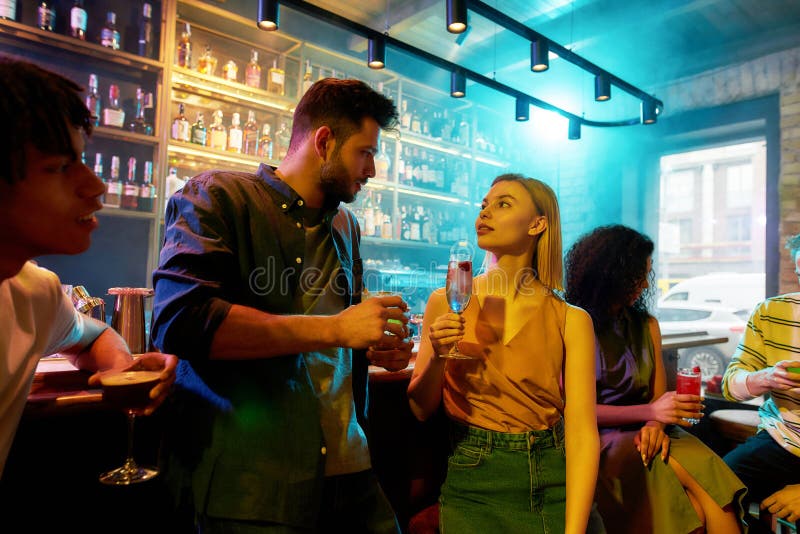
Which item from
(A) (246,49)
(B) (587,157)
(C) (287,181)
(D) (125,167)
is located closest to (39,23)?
(D) (125,167)

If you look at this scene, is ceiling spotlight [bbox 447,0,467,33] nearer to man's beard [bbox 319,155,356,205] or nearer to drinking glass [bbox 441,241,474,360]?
man's beard [bbox 319,155,356,205]

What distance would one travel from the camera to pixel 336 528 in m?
1.33

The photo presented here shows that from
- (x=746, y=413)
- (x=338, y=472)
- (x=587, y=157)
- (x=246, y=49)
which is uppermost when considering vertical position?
(x=246, y=49)

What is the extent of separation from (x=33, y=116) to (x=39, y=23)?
2919 mm

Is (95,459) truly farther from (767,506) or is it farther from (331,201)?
(767,506)

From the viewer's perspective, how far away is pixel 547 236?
1645mm

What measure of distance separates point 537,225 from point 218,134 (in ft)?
9.41

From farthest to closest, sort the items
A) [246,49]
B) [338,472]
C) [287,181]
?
[246,49]
[287,181]
[338,472]

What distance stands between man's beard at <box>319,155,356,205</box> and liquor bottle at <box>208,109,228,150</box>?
2.55m

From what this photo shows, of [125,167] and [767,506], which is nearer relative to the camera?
[767,506]

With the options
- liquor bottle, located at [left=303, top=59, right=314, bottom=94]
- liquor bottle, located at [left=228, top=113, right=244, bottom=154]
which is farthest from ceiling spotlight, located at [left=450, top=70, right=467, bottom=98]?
liquor bottle, located at [left=228, top=113, right=244, bottom=154]

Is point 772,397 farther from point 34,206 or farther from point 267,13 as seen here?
point 267,13

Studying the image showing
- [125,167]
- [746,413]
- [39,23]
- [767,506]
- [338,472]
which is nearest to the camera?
[338,472]

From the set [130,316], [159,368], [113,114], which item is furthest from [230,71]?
[159,368]
